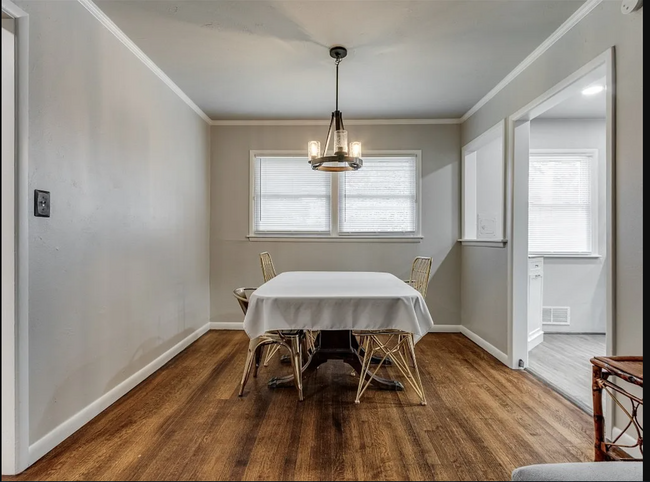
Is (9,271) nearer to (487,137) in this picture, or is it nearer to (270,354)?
(270,354)

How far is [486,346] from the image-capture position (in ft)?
12.5

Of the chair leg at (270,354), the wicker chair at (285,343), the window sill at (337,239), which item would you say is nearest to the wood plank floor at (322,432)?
the wicker chair at (285,343)

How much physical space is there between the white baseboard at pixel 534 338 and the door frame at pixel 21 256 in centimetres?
399

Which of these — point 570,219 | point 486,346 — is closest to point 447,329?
point 486,346

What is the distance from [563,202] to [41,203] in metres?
5.15

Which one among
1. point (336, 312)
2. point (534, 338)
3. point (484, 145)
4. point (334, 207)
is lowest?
Result: point (534, 338)

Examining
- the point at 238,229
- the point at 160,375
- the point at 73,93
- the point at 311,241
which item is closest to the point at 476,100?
the point at 311,241

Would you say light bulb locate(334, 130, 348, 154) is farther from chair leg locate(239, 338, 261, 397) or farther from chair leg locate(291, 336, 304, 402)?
chair leg locate(239, 338, 261, 397)

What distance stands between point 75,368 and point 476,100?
4.17 m

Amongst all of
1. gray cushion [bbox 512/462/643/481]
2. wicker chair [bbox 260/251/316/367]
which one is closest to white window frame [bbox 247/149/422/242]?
wicker chair [bbox 260/251/316/367]

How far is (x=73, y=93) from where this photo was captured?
6.99 feet

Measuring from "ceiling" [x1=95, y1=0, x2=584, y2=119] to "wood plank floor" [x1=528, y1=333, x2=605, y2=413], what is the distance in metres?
2.59

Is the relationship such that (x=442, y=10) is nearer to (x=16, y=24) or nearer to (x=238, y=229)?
(x=16, y=24)

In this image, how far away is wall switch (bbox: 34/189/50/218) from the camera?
1.85m
